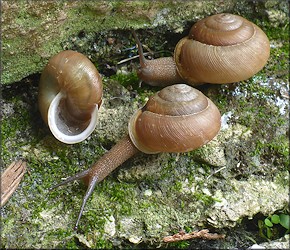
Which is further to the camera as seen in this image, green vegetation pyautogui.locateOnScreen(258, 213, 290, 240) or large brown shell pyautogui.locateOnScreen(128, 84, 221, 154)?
green vegetation pyautogui.locateOnScreen(258, 213, 290, 240)

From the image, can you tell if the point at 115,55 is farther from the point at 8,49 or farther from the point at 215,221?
the point at 215,221

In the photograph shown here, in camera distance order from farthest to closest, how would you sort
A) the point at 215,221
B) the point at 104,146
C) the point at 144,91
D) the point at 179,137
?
1. the point at 144,91
2. the point at 104,146
3. the point at 215,221
4. the point at 179,137

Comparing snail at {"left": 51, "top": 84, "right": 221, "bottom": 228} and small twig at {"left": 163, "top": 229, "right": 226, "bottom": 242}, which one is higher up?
snail at {"left": 51, "top": 84, "right": 221, "bottom": 228}

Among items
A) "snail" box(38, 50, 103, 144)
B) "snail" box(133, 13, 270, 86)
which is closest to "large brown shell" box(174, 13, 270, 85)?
"snail" box(133, 13, 270, 86)

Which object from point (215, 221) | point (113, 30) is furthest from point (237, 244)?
point (113, 30)

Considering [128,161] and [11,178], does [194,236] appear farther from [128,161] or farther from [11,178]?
[11,178]

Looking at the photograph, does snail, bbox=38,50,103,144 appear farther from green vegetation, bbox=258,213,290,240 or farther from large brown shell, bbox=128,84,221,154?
green vegetation, bbox=258,213,290,240
